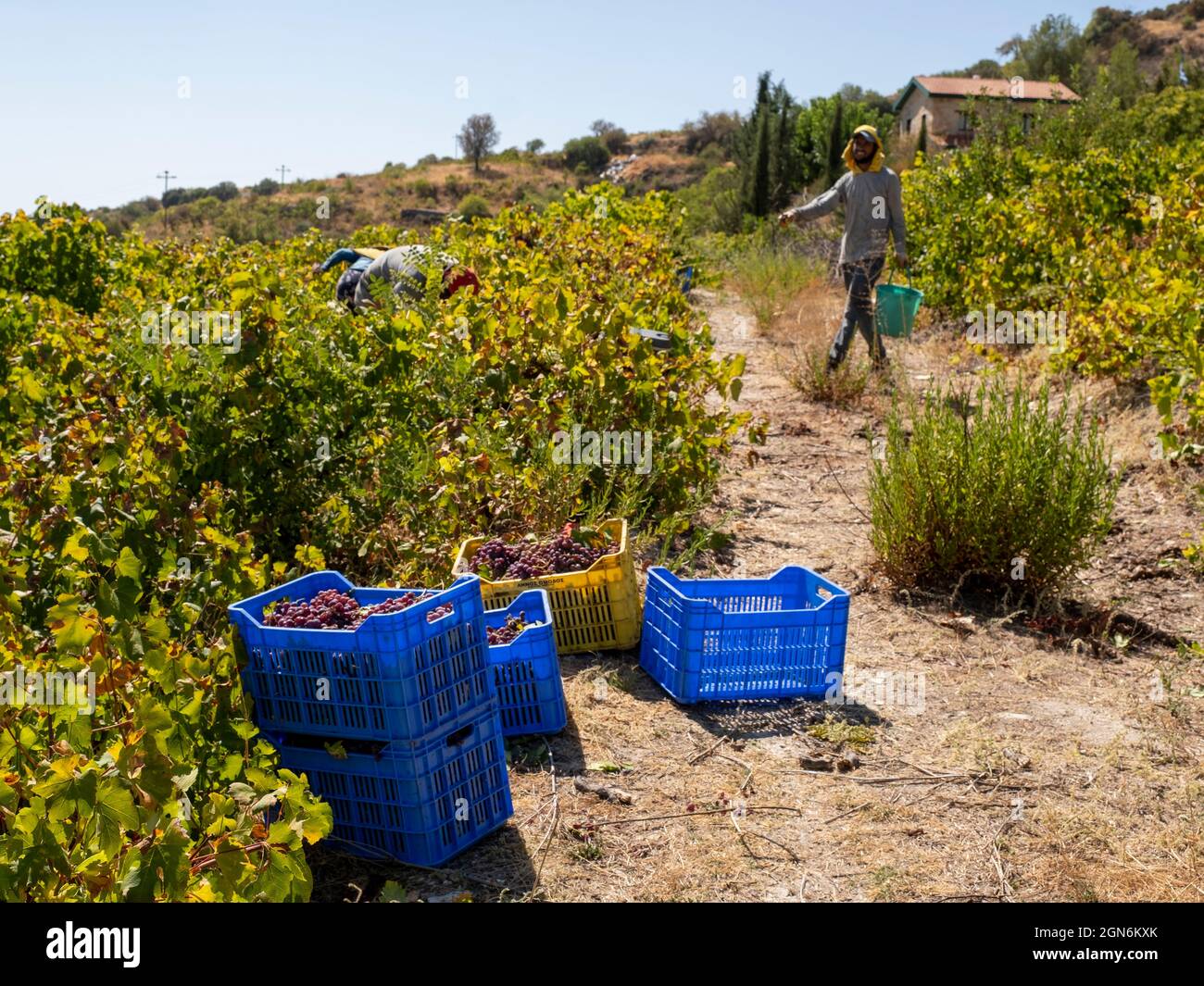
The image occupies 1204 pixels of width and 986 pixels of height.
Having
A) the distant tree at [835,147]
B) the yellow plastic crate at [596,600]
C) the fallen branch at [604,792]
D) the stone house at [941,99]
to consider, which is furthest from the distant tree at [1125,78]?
the fallen branch at [604,792]

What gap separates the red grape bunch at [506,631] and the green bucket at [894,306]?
175 inches

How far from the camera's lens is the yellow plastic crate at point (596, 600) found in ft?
12.4

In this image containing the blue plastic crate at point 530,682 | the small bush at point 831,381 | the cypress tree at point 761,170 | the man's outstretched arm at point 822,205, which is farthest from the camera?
the cypress tree at point 761,170

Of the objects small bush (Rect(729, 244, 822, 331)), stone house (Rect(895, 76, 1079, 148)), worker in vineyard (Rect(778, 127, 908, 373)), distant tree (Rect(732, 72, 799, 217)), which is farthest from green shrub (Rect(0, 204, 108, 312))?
stone house (Rect(895, 76, 1079, 148))

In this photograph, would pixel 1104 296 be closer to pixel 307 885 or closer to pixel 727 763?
pixel 727 763

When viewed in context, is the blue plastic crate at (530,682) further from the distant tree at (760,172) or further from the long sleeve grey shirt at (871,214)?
the distant tree at (760,172)

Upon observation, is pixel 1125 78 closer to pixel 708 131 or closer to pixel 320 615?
pixel 708 131

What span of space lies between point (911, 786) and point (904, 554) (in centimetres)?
152

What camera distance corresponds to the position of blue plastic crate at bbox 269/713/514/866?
266cm

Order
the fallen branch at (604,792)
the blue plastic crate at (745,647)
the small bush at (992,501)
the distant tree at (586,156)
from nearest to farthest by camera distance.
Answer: the fallen branch at (604,792)
the blue plastic crate at (745,647)
the small bush at (992,501)
the distant tree at (586,156)

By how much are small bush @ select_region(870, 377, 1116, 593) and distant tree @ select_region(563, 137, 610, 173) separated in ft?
177

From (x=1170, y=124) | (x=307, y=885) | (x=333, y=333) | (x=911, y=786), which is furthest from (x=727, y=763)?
(x=1170, y=124)

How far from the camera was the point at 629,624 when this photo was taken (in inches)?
153

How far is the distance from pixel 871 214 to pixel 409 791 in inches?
229
